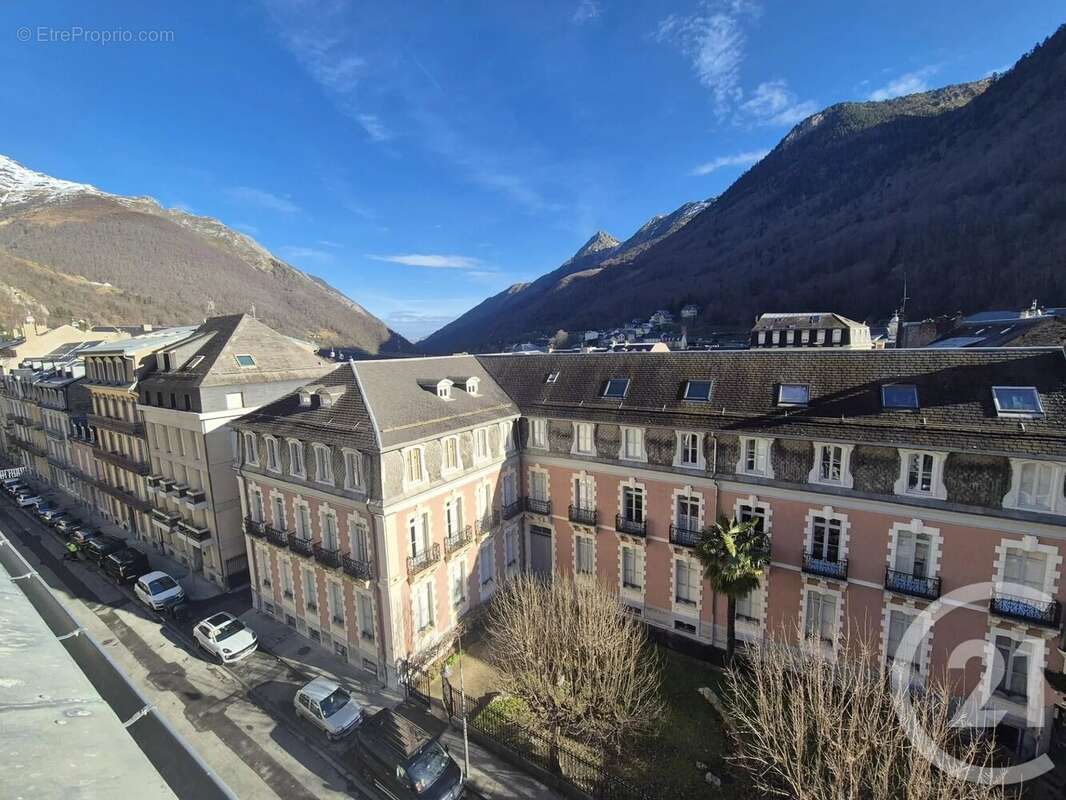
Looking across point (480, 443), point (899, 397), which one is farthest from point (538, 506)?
point (899, 397)

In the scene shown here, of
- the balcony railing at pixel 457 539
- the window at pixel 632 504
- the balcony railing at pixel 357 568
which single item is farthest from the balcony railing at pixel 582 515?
the balcony railing at pixel 357 568

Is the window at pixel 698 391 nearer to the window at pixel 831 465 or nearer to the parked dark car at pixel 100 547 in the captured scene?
the window at pixel 831 465

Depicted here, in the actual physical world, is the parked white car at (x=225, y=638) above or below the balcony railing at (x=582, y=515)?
below

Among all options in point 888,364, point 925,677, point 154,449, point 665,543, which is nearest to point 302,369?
point 154,449

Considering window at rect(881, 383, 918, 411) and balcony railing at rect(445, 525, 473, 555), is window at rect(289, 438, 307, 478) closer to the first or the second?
balcony railing at rect(445, 525, 473, 555)

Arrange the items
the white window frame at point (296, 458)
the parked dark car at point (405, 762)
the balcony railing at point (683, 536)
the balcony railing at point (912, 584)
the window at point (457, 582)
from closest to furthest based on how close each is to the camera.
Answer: the parked dark car at point (405, 762) < the balcony railing at point (912, 584) < the balcony railing at point (683, 536) < the white window frame at point (296, 458) < the window at point (457, 582)

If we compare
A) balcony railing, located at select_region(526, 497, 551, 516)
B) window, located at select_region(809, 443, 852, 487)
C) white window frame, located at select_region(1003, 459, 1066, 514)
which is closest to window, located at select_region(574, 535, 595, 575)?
balcony railing, located at select_region(526, 497, 551, 516)

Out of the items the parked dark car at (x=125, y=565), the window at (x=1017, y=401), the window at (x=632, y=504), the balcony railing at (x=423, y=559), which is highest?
the window at (x=1017, y=401)
